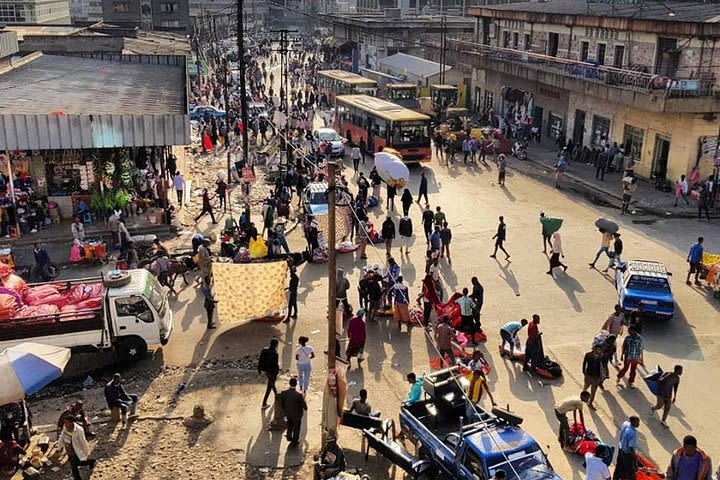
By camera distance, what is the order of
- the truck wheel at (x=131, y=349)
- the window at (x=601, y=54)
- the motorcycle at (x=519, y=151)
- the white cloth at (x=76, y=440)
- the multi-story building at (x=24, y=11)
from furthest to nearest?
the multi-story building at (x=24, y=11) < the motorcycle at (x=519, y=151) < the window at (x=601, y=54) < the truck wheel at (x=131, y=349) < the white cloth at (x=76, y=440)

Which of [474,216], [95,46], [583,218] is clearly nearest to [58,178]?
[474,216]

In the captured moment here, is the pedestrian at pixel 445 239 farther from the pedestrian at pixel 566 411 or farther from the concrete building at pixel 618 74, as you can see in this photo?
the concrete building at pixel 618 74

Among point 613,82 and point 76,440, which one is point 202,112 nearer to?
point 613,82

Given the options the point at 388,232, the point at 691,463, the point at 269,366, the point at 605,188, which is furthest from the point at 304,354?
the point at 605,188

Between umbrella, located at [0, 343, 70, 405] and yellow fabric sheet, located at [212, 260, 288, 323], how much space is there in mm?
4419

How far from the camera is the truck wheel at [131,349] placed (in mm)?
14875

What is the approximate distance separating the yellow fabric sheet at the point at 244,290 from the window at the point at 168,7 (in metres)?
92.2

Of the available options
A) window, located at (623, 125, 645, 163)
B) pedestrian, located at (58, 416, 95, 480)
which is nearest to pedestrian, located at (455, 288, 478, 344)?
pedestrian, located at (58, 416, 95, 480)

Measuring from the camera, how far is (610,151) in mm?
32250

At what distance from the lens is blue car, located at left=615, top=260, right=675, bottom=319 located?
16.9m

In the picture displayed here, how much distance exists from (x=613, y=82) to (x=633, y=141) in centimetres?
302

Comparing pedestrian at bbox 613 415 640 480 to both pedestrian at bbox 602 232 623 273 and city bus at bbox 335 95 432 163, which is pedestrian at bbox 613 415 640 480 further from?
city bus at bbox 335 95 432 163

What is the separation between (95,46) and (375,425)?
37.8 metres

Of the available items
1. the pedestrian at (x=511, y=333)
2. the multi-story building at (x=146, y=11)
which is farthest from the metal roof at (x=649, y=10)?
the multi-story building at (x=146, y=11)
